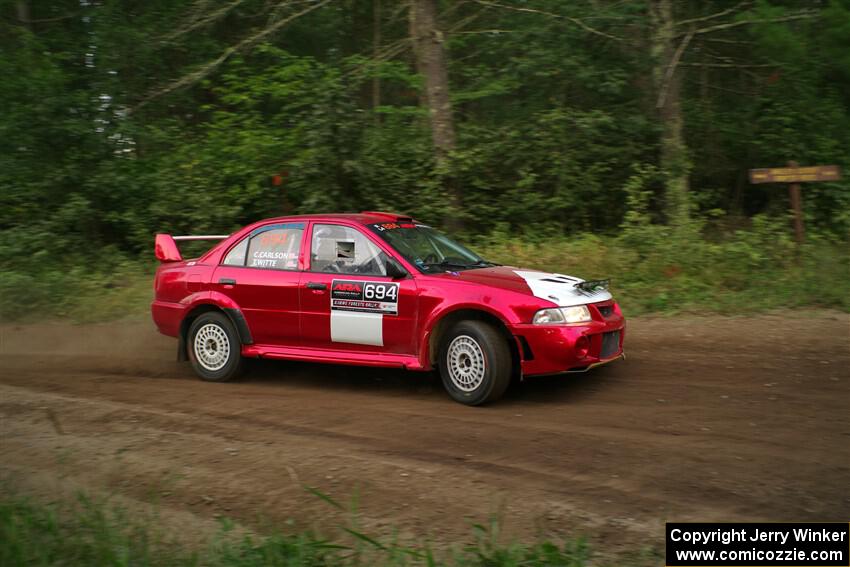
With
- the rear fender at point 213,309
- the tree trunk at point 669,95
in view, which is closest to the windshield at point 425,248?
the rear fender at point 213,309

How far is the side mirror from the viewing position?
736cm

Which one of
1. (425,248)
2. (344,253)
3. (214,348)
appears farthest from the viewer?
(214,348)

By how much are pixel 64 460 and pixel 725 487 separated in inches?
174

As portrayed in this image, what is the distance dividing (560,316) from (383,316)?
1587 mm

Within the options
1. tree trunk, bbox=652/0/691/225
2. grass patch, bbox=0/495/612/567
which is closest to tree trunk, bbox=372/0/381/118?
tree trunk, bbox=652/0/691/225

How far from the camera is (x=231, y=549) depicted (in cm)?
412

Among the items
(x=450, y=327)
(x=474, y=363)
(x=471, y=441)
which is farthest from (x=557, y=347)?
(x=471, y=441)

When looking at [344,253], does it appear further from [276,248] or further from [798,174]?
[798,174]

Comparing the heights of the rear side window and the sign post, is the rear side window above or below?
below

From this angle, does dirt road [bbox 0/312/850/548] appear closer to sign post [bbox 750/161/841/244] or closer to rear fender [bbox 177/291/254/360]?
rear fender [bbox 177/291/254/360]

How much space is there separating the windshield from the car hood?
0.87 ft

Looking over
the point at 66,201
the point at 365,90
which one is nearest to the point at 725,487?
the point at 66,201

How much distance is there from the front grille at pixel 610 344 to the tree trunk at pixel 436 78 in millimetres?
7873

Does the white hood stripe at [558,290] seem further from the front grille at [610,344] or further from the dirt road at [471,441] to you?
Answer: the dirt road at [471,441]
